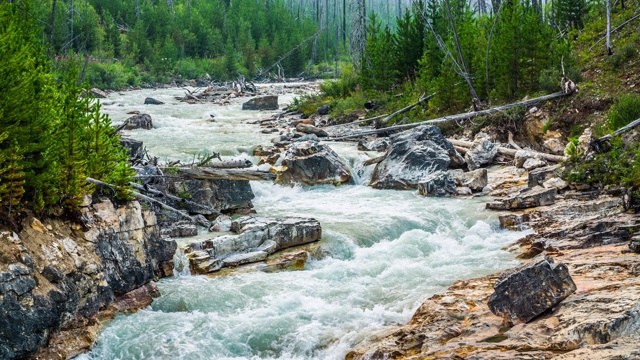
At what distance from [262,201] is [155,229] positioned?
536 cm

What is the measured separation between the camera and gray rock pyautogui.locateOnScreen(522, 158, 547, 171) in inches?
597

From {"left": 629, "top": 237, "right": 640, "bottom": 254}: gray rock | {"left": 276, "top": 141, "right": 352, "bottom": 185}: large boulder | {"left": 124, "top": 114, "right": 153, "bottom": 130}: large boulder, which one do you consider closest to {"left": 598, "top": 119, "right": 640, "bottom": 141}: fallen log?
{"left": 629, "top": 237, "right": 640, "bottom": 254}: gray rock

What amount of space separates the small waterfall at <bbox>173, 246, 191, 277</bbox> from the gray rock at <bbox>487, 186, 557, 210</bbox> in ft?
21.9

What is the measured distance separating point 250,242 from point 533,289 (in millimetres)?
5281

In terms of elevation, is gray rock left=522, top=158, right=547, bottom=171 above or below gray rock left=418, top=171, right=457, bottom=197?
above

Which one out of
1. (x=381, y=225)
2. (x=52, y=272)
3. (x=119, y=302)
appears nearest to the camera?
(x=52, y=272)

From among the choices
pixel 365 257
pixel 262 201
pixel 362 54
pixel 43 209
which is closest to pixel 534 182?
pixel 365 257

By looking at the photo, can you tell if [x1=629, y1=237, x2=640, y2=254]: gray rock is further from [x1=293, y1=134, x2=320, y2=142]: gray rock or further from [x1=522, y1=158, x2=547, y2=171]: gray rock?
[x1=293, y1=134, x2=320, y2=142]: gray rock

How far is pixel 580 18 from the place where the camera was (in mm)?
22797

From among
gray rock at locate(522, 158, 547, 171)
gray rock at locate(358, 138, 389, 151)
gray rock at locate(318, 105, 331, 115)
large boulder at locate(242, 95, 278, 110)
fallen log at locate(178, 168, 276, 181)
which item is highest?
large boulder at locate(242, 95, 278, 110)

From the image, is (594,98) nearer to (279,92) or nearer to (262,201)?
(262,201)

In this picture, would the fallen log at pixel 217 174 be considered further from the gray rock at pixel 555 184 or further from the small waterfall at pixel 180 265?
the gray rock at pixel 555 184

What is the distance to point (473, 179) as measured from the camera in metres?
14.8

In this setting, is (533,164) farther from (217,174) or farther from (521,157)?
(217,174)
